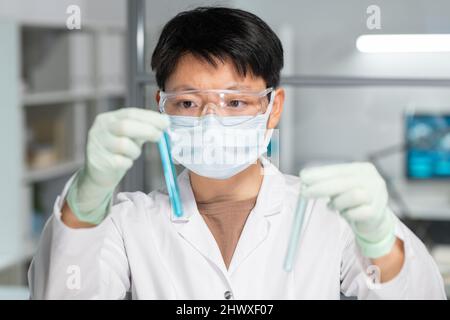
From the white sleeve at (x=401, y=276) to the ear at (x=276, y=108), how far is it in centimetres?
17

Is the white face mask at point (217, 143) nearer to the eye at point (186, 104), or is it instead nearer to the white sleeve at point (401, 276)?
the eye at point (186, 104)

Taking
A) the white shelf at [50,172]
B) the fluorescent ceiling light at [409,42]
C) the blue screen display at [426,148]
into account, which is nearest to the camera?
the fluorescent ceiling light at [409,42]

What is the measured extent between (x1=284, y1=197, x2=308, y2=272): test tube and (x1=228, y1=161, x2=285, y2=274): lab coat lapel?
0.04 meters

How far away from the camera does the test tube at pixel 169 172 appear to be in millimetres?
825

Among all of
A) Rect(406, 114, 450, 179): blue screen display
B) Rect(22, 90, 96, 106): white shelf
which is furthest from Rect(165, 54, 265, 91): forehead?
Rect(406, 114, 450, 179): blue screen display

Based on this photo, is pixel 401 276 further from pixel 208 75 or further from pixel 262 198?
pixel 208 75

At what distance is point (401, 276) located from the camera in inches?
31.5

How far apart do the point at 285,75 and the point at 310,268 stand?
30 cm

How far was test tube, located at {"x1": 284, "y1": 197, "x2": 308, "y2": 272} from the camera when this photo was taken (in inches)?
33.1

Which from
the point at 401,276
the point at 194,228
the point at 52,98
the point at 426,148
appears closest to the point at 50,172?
the point at 52,98

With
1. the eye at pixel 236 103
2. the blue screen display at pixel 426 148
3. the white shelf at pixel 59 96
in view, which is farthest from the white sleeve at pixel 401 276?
the blue screen display at pixel 426 148

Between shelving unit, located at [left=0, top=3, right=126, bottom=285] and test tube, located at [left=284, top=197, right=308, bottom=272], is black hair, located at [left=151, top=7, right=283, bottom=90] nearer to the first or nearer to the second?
test tube, located at [left=284, top=197, right=308, bottom=272]
